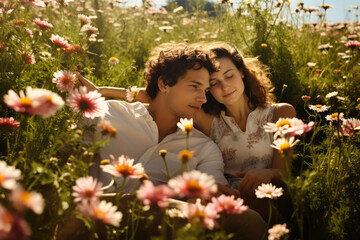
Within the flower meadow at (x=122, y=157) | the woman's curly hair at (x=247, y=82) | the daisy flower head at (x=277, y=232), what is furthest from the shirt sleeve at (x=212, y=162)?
the daisy flower head at (x=277, y=232)

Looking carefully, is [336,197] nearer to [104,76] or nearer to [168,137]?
[168,137]

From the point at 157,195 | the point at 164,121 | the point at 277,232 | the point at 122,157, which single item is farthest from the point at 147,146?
the point at 157,195

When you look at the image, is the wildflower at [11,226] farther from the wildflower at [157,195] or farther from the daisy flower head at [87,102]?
the daisy flower head at [87,102]

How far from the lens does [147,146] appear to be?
7.04ft

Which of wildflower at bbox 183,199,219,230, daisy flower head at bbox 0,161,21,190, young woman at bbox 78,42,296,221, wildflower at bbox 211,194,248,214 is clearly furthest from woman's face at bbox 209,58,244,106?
daisy flower head at bbox 0,161,21,190

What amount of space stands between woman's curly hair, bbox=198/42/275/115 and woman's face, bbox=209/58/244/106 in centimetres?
12

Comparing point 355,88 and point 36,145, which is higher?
point 36,145

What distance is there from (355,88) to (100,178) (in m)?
2.28

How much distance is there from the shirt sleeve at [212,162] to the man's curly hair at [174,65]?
0.43 m

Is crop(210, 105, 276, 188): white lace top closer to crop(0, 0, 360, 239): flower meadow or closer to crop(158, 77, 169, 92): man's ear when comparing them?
crop(0, 0, 360, 239): flower meadow

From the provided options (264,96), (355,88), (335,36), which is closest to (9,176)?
(264,96)

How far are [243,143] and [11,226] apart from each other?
1.86 metres

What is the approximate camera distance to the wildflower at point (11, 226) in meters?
0.66

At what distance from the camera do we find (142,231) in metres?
1.62
